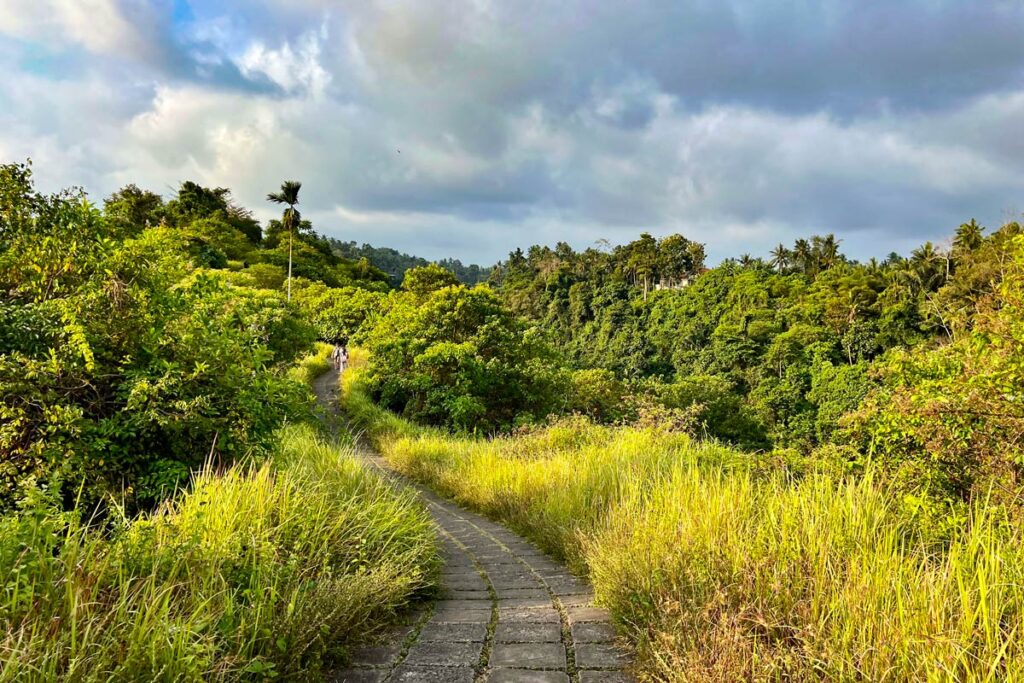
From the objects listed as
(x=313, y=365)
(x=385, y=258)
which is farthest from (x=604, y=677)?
(x=385, y=258)

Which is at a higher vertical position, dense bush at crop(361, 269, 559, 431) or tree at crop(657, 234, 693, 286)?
tree at crop(657, 234, 693, 286)

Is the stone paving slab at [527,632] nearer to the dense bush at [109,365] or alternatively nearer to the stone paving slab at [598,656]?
the stone paving slab at [598,656]

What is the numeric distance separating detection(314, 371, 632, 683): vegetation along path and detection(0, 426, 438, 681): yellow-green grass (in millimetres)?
236

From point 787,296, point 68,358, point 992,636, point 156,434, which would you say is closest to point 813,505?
point 992,636

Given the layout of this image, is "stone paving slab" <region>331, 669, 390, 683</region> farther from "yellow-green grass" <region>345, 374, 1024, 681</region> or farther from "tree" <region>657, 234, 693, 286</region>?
"tree" <region>657, 234, 693, 286</region>

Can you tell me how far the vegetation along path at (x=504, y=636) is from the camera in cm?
261

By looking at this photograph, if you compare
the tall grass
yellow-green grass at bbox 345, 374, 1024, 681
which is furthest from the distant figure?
yellow-green grass at bbox 345, 374, 1024, 681

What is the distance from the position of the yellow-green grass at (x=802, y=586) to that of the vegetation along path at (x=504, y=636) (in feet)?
0.62

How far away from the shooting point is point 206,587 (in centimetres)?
255

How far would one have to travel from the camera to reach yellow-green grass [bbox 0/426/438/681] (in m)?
2.03

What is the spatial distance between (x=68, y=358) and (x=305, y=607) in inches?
106

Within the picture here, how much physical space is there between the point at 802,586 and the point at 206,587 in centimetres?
261

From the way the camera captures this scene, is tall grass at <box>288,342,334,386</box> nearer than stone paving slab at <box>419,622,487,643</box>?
No

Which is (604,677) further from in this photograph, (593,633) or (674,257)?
(674,257)
